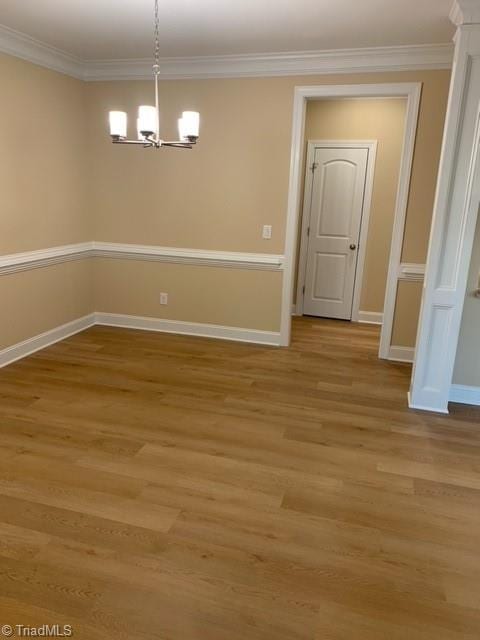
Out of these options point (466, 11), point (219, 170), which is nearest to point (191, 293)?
point (219, 170)

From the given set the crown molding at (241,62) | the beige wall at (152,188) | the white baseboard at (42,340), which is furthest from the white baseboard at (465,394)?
the white baseboard at (42,340)

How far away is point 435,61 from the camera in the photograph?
389 centimetres

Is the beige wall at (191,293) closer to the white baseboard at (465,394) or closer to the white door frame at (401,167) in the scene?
the white door frame at (401,167)

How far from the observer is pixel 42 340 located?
177 inches

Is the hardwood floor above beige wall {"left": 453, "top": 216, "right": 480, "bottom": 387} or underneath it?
underneath

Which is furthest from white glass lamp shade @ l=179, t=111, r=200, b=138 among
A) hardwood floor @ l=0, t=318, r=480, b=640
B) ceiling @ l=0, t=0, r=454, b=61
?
hardwood floor @ l=0, t=318, r=480, b=640

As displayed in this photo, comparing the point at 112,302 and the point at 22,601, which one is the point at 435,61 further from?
the point at 22,601

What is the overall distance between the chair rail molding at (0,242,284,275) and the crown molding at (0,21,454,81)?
1.64 m

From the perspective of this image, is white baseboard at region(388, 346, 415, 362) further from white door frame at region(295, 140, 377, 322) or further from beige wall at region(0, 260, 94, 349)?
beige wall at region(0, 260, 94, 349)

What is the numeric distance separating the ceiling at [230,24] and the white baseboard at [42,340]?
100 inches

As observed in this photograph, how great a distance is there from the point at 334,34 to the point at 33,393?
3547mm

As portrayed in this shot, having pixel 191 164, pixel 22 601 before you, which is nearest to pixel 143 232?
pixel 191 164

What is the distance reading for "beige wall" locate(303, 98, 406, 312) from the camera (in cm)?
548

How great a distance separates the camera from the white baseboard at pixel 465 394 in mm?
3678
